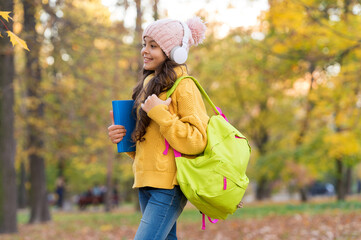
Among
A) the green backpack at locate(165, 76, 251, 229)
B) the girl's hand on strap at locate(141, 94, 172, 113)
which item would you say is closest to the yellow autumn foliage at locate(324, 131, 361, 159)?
the green backpack at locate(165, 76, 251, 229)

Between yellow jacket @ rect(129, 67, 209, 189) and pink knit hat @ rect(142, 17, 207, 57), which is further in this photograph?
pink knit hat @ rect(142, 17, 207, 57)

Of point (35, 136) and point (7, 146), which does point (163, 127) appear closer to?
point (7, 146)

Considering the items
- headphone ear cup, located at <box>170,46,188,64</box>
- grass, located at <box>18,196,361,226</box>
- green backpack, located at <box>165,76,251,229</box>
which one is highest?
headphone ear cup, located at <box>170,46,188,64</box>

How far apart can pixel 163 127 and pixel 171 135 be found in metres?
0.06

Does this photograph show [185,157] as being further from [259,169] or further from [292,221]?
[259,169]

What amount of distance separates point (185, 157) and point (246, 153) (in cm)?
36

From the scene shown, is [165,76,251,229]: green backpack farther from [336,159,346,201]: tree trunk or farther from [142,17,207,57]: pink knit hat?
[336,159,346,201]: tree trunk

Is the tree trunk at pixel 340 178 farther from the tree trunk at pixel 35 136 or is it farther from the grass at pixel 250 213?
the tree trunk at pixel 35 136

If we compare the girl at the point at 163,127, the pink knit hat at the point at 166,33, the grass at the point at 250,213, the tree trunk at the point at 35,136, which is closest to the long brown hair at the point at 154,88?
the girl at the point at 163,127

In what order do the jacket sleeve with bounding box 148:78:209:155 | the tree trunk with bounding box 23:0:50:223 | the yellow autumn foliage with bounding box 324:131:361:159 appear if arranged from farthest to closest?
the yellow autumn foliage with bounding box 324:131:361:159 → the tree trunk with bounding box 23:0:50:223 → the jacket sleeve with bounding box 148:78:209:155

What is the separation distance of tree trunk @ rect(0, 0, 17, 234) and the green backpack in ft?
24.9

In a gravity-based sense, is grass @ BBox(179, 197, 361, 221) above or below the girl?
below

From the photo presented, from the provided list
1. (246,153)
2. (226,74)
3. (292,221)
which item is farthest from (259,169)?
(246,153)

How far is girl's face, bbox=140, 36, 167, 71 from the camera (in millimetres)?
2617
